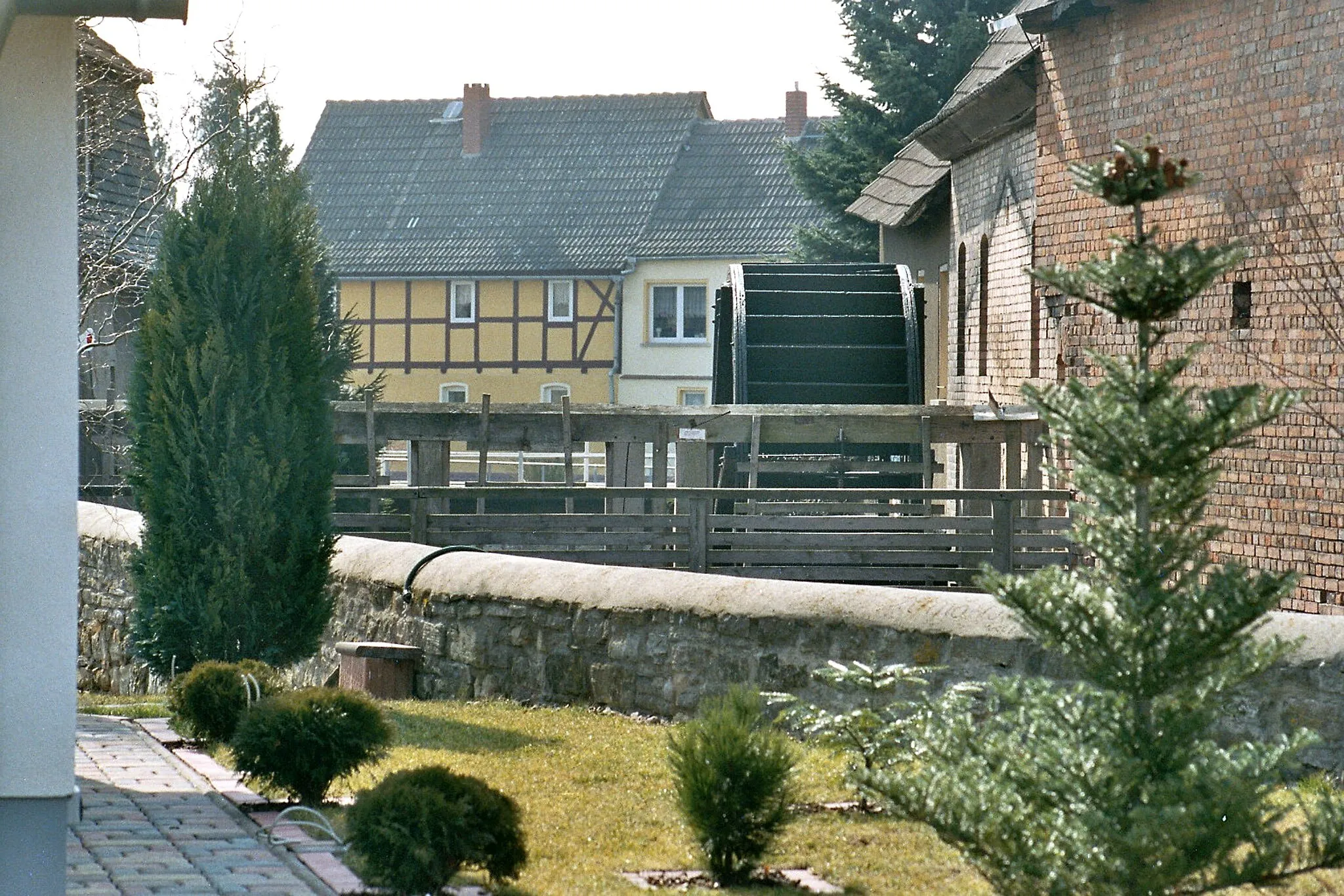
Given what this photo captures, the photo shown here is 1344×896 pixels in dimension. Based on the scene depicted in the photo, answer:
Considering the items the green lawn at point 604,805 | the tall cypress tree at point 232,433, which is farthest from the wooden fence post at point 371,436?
the green lawn at point 604,805

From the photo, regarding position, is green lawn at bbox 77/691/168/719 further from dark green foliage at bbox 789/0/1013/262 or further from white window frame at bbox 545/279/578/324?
white window frame at bbox 545/279/578/324

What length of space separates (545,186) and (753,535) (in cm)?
3082

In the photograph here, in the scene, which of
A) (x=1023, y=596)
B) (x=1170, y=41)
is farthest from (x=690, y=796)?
(x=1170, y=41)

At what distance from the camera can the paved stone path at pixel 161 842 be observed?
539 centimetres

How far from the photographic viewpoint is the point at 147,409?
9.63 metres

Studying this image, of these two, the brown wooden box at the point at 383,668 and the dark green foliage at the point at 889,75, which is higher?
the dark green foliage at the point at 889,75

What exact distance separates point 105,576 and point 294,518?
382 cm

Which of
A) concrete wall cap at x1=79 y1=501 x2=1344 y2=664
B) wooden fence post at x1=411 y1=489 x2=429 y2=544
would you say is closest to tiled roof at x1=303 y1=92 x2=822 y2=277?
wooden fence post at x1=411 y1=489 x2=429 y2=544

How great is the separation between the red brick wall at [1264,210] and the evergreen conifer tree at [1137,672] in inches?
265

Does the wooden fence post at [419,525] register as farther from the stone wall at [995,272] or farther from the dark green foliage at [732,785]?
the dark green foliage at [732,785]

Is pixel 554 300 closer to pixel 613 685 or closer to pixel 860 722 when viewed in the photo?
pixel 613 685

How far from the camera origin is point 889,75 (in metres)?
29.4

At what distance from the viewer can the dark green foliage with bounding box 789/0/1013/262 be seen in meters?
29.2

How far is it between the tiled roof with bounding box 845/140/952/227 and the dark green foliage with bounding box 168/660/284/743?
589 inches
